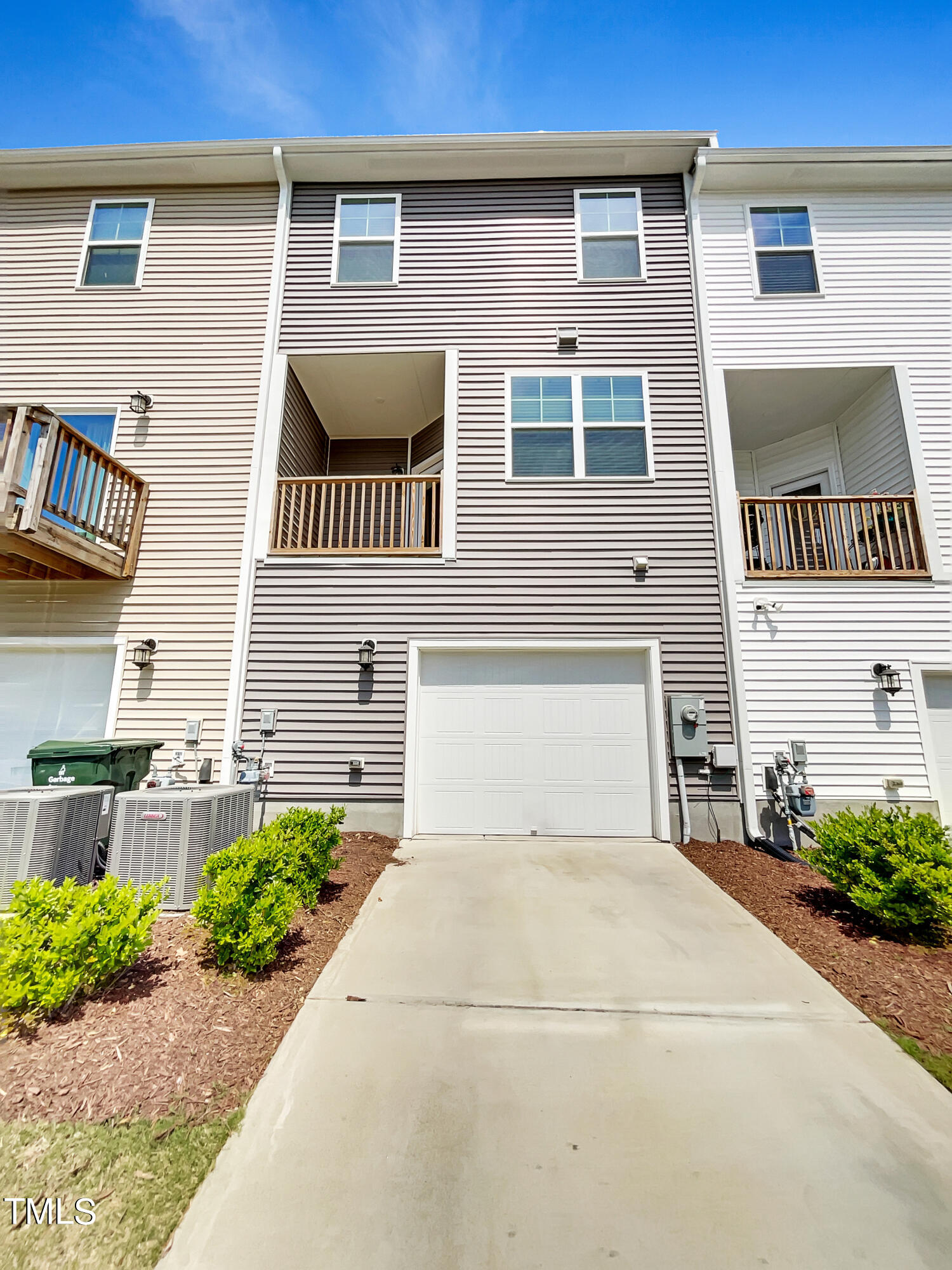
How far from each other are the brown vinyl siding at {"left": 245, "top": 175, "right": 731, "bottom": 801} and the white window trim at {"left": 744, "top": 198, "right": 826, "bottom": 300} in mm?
816

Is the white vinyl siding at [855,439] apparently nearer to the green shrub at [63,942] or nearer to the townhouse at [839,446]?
the townhouse at [839,446]

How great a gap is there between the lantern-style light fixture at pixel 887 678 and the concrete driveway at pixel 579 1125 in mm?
3631

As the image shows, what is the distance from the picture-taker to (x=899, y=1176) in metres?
1.74

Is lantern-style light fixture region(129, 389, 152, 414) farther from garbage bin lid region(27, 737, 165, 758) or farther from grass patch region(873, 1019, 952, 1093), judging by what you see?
grass patch region(873, 1019, 952, 1093)

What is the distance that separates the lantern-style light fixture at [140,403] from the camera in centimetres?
639

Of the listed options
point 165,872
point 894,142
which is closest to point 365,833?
point 165,872

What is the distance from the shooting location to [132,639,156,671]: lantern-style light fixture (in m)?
5.82

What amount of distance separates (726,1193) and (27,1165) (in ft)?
7.19

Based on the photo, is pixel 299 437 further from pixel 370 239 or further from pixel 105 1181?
pixel 105 1181

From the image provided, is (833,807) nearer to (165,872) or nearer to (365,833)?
(365,833)

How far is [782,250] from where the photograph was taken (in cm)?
669

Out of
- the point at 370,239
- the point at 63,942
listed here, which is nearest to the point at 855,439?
the point at 370,239

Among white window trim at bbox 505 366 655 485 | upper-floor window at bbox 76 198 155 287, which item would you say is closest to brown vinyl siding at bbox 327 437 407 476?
white window trim at bbox 505 366 655 485

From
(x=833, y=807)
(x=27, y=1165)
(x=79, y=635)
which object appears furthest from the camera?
(x=79, y=635)
